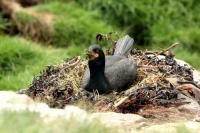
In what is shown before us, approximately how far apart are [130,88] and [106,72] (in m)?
0.31

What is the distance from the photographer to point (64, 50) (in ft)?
38.1

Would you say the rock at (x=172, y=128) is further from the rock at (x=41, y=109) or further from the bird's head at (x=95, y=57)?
the bird's head at (x=95, y=57)

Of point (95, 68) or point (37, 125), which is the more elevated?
point (95, 68)

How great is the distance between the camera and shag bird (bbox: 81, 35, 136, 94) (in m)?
7.05

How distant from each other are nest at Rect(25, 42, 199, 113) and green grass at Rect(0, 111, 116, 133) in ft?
3.82

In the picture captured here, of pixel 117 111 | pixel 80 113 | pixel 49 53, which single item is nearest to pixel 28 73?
pixel 49 53

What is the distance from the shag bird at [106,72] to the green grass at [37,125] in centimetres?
202

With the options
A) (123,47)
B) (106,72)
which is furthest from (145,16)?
(106,72)

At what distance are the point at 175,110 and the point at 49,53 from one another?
4736 millimetres

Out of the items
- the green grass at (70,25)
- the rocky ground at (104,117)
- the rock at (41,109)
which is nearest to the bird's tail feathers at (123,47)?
the rocky ground at (104,117)

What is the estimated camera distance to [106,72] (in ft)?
24.0

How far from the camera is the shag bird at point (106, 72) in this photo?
23.1 ft

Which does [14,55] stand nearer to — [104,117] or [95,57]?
[95,57]

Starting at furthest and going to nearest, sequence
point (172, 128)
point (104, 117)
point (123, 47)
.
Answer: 1. point (123, 47)
2. point (104, 117)
3. point (172, 128)
